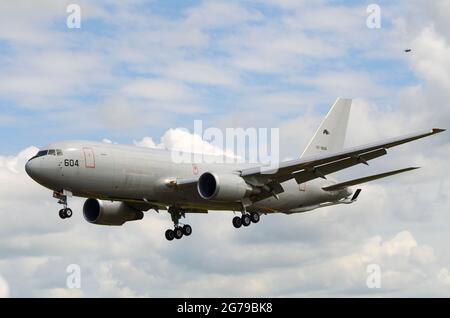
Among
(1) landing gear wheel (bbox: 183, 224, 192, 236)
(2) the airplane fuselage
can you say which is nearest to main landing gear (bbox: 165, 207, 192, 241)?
(1) landing gear wheel (bbox: 183, 224, 192, 236)

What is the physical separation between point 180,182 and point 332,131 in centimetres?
1664

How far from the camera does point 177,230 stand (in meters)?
62.7

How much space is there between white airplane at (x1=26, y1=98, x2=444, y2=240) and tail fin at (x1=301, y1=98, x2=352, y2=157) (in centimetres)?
336

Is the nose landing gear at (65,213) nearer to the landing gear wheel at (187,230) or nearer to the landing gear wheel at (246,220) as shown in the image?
the landing gear wheel at (187,230)

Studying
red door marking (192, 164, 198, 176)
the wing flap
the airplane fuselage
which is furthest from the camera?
red door marking (192, 164, 198, 176)

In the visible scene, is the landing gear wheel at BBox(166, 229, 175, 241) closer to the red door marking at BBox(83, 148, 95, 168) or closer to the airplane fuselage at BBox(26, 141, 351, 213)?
the airplane fuselage at BBox(26, 141, 351, 213)

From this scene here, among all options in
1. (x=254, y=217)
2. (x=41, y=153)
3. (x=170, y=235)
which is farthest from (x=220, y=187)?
(x=41, y=153)

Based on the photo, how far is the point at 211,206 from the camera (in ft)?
196

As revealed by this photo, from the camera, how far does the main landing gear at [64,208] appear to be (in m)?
52.6

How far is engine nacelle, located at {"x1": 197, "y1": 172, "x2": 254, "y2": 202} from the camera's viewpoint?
55969mm

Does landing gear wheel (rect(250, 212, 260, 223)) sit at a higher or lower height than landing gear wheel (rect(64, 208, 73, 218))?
higher

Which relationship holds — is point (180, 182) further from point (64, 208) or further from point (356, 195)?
point (356, 195)
